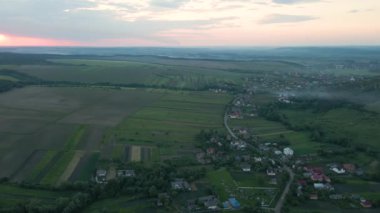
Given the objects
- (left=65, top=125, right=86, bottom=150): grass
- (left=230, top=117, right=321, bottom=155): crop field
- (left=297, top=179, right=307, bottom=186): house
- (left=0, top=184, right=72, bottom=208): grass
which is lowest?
(left=297, top=179, right=307, bottom=186): house

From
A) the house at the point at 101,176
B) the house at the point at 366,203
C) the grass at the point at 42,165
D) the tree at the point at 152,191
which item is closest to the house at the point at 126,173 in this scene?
the house at the point at 101,176

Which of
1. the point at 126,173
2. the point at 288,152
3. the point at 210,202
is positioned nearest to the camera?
the point at 210,202

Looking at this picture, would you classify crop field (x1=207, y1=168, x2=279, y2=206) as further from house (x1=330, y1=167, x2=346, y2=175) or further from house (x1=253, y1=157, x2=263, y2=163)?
house (x1=330, y1=167, x2=346, y2=175)

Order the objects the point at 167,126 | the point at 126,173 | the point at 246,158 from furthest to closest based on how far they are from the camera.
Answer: the point at 167,126
the point at 246,158
the point at 126,173

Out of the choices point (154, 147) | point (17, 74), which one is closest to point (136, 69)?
point (17, 74)

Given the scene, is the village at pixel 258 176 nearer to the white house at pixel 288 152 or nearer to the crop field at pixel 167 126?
the white house at pixel 288 152

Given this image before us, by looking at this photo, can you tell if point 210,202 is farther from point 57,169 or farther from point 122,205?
point 57,169

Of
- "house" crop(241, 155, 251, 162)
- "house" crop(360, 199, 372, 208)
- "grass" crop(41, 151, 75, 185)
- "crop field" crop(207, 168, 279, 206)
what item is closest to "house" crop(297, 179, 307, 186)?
"crop field" crop(207, 168, 279, 206)

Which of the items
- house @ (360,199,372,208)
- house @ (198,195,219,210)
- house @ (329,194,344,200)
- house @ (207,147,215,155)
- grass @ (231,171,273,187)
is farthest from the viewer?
house @ (207,147,215,155)

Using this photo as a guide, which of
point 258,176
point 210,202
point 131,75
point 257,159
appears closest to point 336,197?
point 258,176
